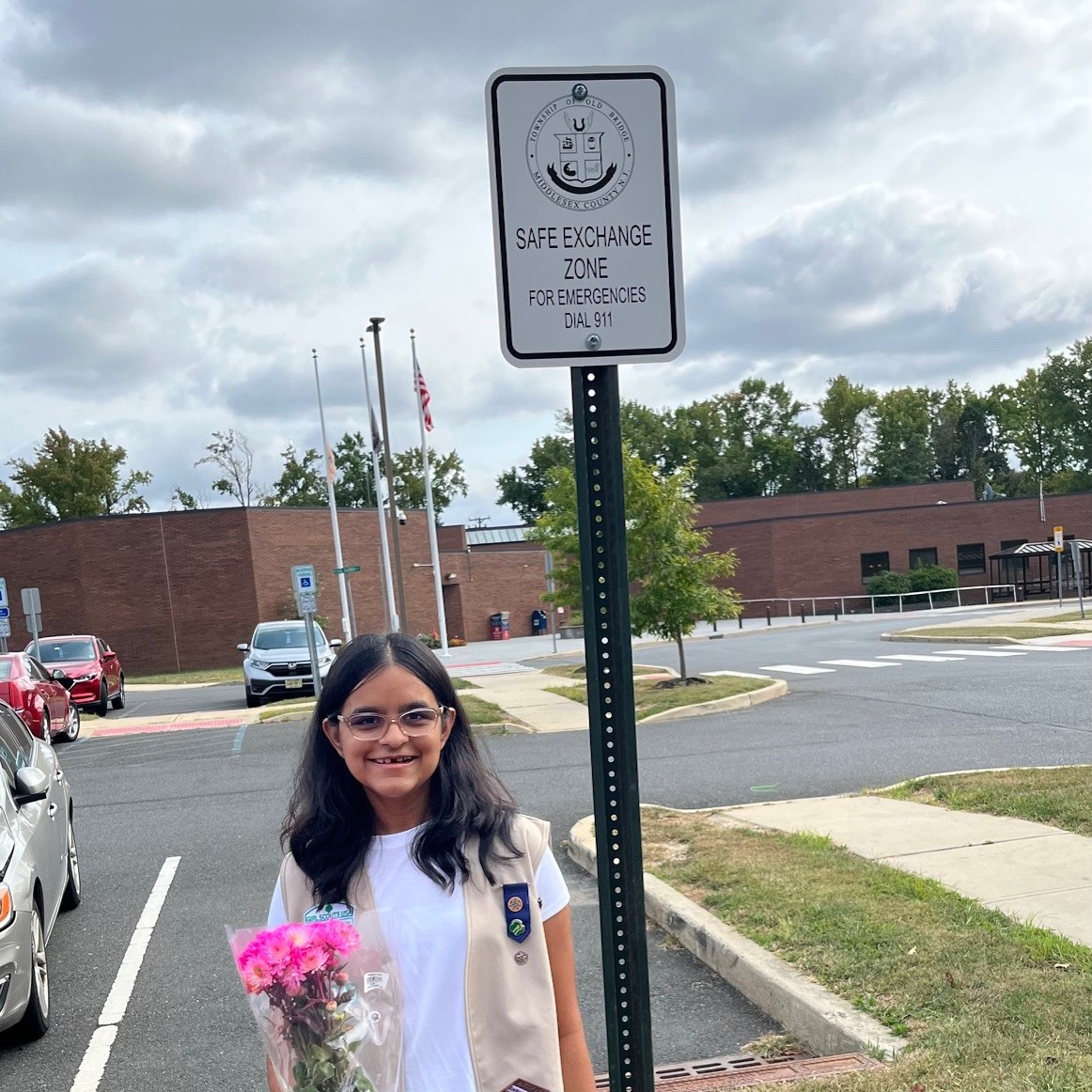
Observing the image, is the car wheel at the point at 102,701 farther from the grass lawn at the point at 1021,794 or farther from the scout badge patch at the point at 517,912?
the scout badge patch at the point at 517,912

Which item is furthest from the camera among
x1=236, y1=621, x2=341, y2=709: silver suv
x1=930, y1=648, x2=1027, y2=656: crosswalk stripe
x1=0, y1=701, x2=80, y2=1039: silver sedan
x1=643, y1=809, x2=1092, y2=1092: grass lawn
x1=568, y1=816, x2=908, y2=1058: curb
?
x1=236, y1=621, x2=341, y2=709: silver suv

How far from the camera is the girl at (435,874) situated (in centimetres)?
215

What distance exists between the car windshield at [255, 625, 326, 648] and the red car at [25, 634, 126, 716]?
2926 millimetres

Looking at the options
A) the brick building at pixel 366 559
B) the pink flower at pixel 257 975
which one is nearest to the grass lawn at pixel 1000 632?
the brick building at pixel 366 559

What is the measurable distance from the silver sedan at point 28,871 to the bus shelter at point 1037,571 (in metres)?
52.5

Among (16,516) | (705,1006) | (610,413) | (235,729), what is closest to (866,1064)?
(705,1006)

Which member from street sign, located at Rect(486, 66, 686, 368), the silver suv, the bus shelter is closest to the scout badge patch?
street sign, located at Rect(486, 66, 686, 368)

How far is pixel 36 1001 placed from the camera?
5406 mm

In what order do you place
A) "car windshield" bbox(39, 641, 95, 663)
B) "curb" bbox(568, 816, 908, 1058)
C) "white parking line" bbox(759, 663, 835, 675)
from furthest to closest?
"car windshield" bbox(39, 641, 95, 663) → "white parking line" bbox(759, 663, 835, 675) → "curb" bbox(568, 816, 908, 1058)

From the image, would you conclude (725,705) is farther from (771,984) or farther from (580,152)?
(580,152)

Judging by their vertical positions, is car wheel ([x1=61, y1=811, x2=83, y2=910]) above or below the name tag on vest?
below

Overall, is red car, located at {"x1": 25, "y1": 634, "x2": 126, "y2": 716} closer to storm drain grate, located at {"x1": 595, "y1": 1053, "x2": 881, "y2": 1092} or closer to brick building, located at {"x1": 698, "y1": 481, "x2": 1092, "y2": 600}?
storm drain grate, located at {"x1": 595, "y1": 1053, "x2": 881, "y2": 1092}

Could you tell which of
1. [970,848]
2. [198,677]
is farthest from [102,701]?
[970,848]

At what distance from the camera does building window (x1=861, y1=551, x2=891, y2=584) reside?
5725 cm
